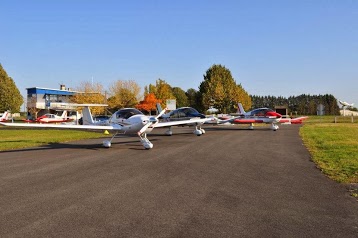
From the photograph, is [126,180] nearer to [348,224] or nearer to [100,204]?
[100,204]

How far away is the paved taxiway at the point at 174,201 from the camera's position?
16.4ft

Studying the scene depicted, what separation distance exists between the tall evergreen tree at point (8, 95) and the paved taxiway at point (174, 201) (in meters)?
63.9

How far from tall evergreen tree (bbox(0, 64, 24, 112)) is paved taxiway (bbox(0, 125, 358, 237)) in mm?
63889

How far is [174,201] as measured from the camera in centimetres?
669

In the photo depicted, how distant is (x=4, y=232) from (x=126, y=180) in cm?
425

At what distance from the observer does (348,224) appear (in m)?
5.20

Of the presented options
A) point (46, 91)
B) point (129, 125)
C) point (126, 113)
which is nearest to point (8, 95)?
point (46, 91)

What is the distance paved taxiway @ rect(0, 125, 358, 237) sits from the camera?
499cm

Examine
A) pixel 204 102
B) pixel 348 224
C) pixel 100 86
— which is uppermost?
pixel 100 86

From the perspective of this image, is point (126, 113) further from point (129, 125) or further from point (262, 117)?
point (262, 117)

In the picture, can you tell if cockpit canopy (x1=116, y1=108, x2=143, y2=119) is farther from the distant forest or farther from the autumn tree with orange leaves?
the distant forest

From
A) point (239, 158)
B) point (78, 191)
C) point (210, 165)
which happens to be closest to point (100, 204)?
point (78, 191)

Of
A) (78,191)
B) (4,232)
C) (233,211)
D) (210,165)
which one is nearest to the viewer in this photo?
(4,232)

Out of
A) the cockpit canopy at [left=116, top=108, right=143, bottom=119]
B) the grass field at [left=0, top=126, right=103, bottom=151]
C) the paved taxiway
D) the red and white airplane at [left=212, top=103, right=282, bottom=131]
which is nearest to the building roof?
the grass field at [left=0, top=126, right=103, bottom=151]
